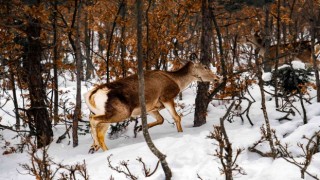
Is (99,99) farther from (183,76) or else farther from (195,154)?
(183,76)

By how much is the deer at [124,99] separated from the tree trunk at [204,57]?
277 mm

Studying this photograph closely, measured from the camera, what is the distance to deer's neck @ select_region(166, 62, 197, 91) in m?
8.57

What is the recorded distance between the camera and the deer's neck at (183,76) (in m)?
8.57

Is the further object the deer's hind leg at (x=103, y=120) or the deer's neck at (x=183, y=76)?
the deer's neck at (x=183, y=76)

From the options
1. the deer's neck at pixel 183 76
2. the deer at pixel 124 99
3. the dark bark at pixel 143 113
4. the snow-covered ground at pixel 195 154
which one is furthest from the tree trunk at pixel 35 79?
the dark bark at pixel 143 113

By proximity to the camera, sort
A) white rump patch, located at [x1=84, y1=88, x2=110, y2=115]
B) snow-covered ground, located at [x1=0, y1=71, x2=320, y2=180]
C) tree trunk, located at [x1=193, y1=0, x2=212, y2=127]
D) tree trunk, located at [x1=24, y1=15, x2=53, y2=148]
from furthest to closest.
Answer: tree trunk, located at [x1=24, y1=15, x2=53, y2=148], tree trunk, located at [x1=193, y1=0, x2=212, y2=127], white rump patch, located at [x1=84, y1=88, x2=110, y2=115], snow-covered ground, located at [x1=0, y1=71, x2=320, y2=180]

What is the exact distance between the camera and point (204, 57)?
8.27m

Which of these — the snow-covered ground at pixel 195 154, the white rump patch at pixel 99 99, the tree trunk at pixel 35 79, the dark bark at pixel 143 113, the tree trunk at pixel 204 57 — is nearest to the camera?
the dark bark at pixel 143 113

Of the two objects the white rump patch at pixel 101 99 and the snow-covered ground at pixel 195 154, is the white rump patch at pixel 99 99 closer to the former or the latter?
the white rump patch at pixel 101 99

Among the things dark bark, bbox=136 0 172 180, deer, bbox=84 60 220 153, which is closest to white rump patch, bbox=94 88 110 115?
deer, bbox=84 60 220 153

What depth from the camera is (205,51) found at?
26.6 ft

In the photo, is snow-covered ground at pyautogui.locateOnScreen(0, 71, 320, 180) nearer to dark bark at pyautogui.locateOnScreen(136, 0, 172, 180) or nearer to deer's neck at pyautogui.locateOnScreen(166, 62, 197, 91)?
dark bark at pyautogui.locateOnScreen(136, 0, 172, 180)

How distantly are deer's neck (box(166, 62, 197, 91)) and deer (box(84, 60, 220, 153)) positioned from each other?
0.03 m

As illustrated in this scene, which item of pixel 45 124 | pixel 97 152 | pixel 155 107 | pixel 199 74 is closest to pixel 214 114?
pixel 199 74
